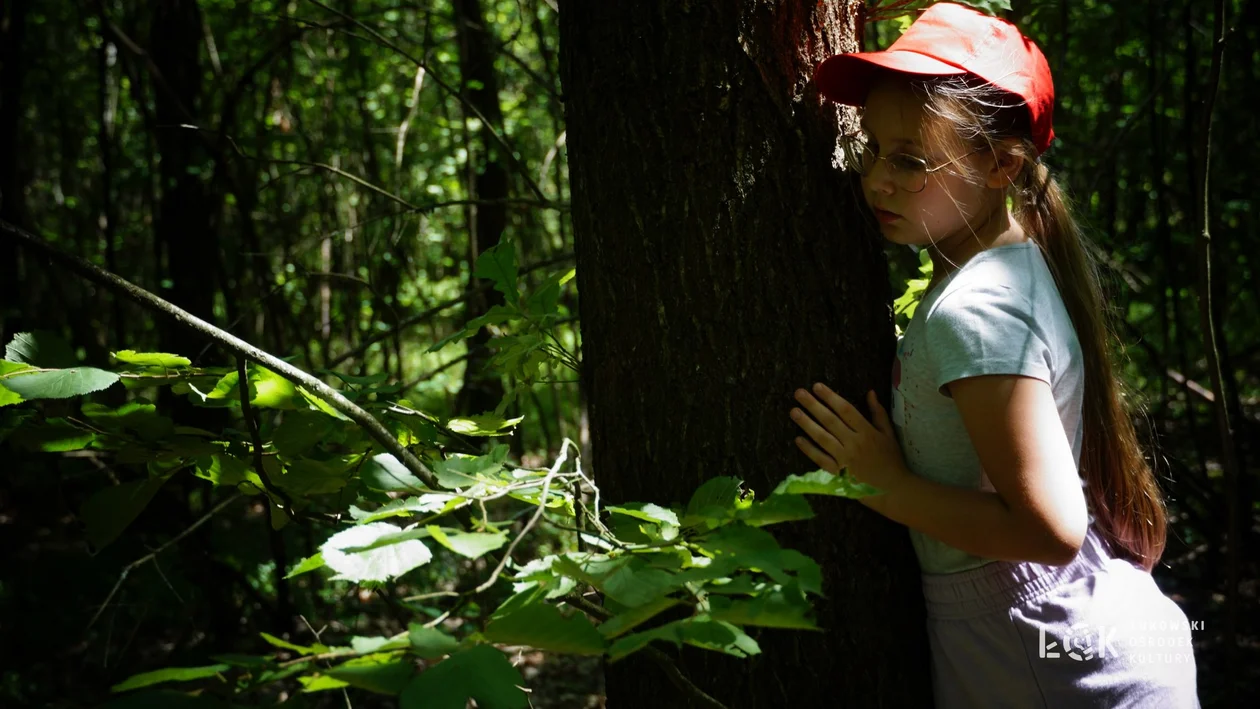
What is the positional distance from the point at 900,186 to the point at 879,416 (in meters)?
0.35

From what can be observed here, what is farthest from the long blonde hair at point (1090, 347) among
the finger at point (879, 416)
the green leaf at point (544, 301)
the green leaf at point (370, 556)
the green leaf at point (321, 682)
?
the green leaf at point (321, 682)

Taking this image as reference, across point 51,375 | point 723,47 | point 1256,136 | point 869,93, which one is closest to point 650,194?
point 723,47

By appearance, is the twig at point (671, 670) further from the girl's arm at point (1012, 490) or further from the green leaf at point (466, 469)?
the girl's arm at point (1012, 490)

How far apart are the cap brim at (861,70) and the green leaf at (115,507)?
1152mm

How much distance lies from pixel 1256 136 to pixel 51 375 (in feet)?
16.7

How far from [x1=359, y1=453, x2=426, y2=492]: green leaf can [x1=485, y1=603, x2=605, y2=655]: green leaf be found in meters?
0.24

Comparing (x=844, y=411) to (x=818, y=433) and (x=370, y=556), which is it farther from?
(x=370, y=556)

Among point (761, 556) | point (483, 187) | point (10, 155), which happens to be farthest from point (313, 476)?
point (483, 187)

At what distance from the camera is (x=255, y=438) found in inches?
45.1

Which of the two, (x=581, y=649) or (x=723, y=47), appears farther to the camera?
(x=723, y=47)

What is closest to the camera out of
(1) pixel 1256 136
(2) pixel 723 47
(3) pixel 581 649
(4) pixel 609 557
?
(3) pixel 581 649

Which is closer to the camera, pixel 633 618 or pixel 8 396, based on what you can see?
pixel 633 618

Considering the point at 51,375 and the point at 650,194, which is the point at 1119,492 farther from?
the point at 51,375

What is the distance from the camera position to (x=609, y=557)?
3.00 ft
